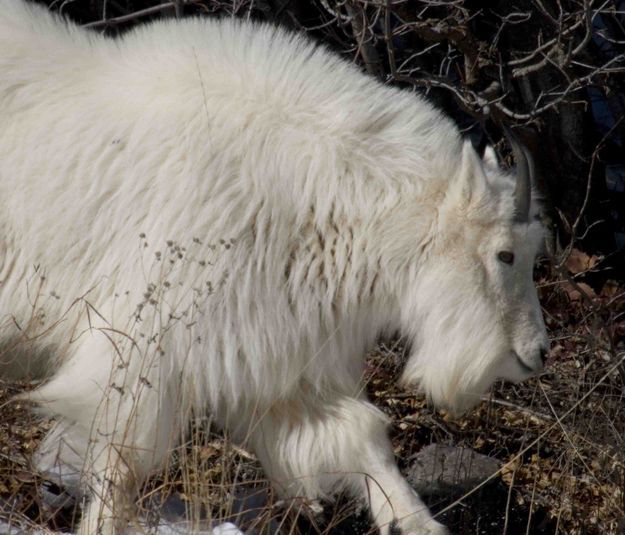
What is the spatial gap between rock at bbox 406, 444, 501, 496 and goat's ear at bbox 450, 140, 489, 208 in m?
1.39

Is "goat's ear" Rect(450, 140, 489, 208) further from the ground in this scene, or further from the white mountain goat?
the ground

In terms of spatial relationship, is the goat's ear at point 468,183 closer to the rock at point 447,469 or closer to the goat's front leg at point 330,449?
the goat's front leg at point 330,449

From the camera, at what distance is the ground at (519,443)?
4.64 m

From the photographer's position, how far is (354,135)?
4.52m

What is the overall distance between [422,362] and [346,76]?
→ 3.90 feet

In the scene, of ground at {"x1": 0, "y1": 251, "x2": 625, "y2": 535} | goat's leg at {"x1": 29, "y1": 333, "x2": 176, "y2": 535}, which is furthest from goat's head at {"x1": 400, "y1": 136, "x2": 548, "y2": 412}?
goat's leg at {"x1": 29, "y1": 333, "x2": 176, "y2": 535}

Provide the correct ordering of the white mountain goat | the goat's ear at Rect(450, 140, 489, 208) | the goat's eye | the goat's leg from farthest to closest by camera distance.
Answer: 1. the goat's eye
2. the goat's ear at Rect(450, 140, 489, 208)
3. the white mountain goat
4. the goat's leg

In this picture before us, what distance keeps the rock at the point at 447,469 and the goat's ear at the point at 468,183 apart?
1393 millimetres

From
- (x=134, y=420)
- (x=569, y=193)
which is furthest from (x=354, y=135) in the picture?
(x=569, y=193)

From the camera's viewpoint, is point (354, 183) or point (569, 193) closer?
point (354, 183)

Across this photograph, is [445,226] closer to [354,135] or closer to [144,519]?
[354,135]

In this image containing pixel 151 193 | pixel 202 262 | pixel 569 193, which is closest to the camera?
pixel 202 262

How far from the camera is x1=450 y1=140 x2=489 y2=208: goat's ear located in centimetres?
448

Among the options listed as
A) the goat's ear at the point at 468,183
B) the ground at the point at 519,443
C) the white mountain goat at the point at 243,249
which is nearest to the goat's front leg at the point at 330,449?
the white mountain goat at the point at 243,249
